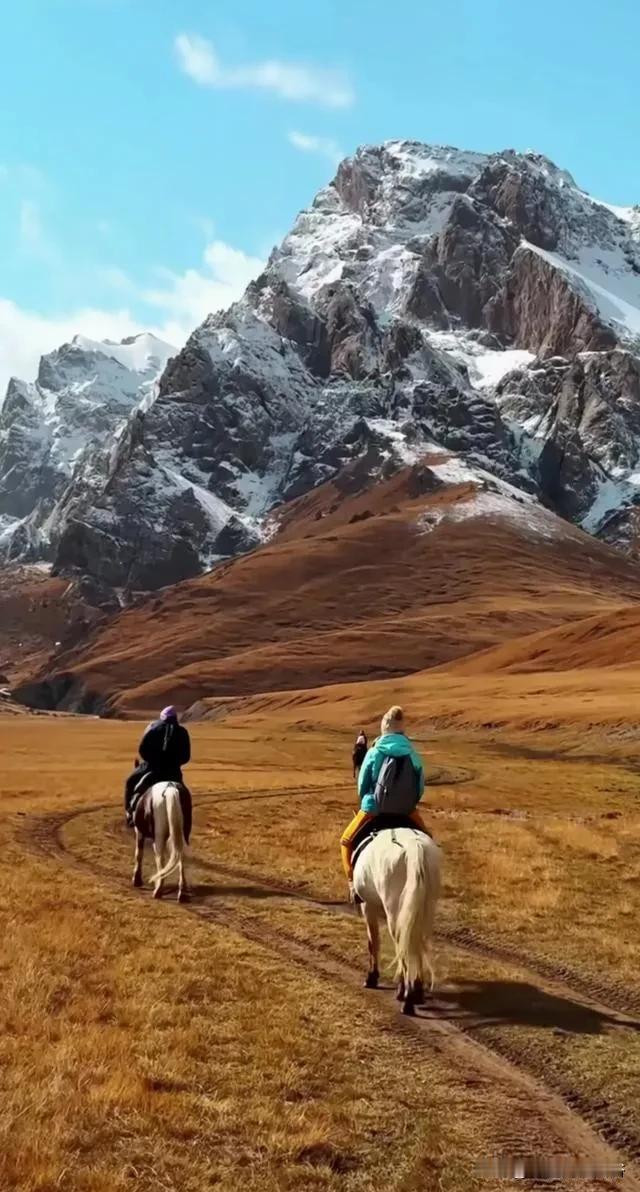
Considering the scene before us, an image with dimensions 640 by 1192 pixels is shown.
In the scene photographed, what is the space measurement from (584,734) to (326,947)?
72.1m

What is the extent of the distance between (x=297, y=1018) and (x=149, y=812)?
10672 mm

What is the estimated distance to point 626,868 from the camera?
2838cm

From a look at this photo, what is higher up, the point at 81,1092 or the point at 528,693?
the point at 528,693

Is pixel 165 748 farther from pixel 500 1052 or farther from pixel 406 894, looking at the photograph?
pixel 500 1052

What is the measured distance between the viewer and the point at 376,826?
56.9 feet

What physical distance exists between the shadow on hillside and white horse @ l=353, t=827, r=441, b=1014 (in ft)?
2.04

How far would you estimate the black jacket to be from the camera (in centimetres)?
2436

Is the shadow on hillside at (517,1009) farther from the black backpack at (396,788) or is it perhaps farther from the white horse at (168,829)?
the white horse at (168,829)

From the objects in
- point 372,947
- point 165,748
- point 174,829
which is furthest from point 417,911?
point 165,748

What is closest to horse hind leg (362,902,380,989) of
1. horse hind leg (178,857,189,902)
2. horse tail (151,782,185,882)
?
horse tail (151,782,185,882)

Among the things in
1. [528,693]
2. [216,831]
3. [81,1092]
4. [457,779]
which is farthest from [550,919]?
[528,693]

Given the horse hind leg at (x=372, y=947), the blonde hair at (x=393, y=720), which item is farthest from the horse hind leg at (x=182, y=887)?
the blonde hair at (x=393, y=720)

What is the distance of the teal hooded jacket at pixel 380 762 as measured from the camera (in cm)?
1742

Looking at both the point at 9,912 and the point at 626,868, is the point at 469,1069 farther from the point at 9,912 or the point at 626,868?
the point at 626,868
